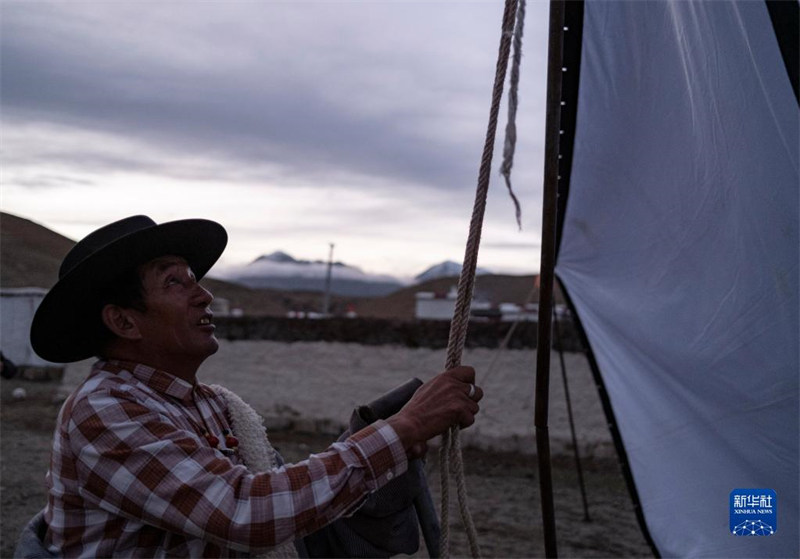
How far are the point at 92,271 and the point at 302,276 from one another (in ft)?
119

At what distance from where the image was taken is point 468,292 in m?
1.58

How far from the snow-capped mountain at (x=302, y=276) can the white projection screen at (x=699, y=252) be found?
34.0 m

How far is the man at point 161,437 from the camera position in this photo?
4.20 ft

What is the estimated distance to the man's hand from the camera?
4.52ft

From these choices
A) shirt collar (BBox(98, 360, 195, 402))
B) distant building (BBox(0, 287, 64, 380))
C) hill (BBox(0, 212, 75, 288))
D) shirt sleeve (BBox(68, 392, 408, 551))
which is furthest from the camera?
hill (BBox(0, 212, 75, 288))

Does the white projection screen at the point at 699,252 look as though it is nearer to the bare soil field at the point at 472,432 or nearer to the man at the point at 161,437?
the man at the point at 161,437

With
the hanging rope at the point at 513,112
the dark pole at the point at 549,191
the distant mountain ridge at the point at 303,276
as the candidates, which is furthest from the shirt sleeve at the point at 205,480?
the distant mountain ridge at the point at 303,276

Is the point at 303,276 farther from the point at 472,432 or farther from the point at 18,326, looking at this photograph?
the point at 472,432

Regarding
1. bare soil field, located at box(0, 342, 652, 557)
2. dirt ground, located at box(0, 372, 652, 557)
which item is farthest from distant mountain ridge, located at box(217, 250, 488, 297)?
dirt ground, located at box(0, 372, 652, 557)

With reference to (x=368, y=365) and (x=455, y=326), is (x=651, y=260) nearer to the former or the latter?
(x=455, y=326)

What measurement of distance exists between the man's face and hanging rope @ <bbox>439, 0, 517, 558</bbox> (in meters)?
0.48

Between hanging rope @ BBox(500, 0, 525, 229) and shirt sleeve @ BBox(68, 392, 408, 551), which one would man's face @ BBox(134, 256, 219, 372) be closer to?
shirt sleeve @ BBox(68, 392, 408, 551)

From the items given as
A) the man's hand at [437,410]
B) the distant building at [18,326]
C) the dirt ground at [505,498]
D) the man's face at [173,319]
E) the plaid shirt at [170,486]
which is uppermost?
the man's face at [173,319]

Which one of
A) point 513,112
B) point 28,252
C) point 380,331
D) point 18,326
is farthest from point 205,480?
point 28,252
